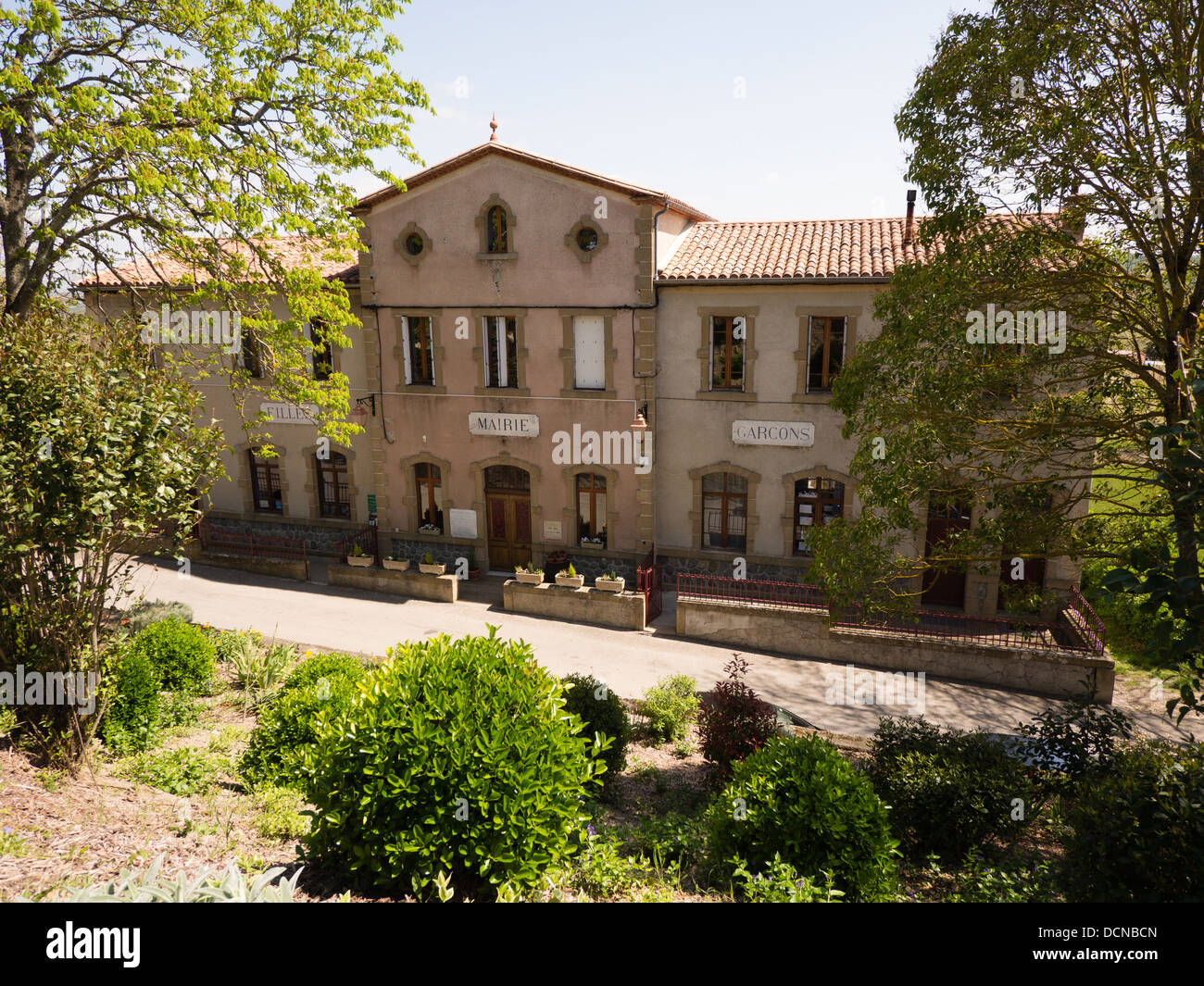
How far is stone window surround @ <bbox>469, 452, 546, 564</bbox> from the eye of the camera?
747 inches

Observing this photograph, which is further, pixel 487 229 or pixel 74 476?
pixel 487 229

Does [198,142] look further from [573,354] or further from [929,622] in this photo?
[929,622]

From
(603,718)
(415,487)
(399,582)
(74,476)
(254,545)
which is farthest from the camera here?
(254,545)

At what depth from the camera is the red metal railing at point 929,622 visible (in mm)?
13992

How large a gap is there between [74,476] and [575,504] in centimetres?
1258

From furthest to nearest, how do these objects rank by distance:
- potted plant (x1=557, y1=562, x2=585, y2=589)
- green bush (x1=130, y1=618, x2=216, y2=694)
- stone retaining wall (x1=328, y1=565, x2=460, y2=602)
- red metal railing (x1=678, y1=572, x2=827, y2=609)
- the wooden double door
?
the wooden double door, stone retaining wall (x1=328, y1=565, x2=460, y2=602), potted plant (x1=557, y1=562, x2=585, y2=589), red metal railing (x1=678, y1=572, x2=827, y2=609), green bush (x1=130, y1=618, x2=216, y2=694)

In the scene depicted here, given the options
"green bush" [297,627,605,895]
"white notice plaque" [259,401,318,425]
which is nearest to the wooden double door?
"white notice plaque" [259,401,318,425]

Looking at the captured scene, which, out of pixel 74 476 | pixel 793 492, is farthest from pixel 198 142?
pixel 793 492

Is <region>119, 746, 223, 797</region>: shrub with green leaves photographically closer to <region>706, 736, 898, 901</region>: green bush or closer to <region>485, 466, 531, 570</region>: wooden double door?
<region>706, 736, 898, 901</region>: green bush

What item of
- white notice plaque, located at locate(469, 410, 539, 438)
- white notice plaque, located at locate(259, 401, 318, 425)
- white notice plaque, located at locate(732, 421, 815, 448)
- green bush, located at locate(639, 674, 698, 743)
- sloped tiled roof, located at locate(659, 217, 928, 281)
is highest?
sloped tiled roof, located at locate(659, 217, 928, 281)

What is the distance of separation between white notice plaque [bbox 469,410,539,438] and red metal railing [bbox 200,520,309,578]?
5988 mm

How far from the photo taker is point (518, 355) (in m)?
18.5

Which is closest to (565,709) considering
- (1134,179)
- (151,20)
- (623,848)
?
(623,848)

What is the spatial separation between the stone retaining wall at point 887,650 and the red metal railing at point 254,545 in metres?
11.3
